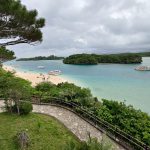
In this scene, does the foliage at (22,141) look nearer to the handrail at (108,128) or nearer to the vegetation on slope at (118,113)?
the handrail at (108,128)

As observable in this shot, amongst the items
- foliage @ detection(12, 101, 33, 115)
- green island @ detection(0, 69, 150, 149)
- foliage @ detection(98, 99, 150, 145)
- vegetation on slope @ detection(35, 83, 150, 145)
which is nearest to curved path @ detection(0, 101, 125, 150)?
green island @ detection(0, 69, 150, 149)

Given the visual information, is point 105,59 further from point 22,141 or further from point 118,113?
point 22,141

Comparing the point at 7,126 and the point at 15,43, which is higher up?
the point at 15,43

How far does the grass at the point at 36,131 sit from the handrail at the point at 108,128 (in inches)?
87.3

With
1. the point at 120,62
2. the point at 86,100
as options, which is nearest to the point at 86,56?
the point at 120,62

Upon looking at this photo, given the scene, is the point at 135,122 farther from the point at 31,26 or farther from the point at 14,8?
the point at 14,8

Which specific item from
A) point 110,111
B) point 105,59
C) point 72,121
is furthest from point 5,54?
point 105,59

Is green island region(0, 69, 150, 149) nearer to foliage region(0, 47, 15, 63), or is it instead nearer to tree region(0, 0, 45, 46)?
foliage region(0, 47, 15, 63)

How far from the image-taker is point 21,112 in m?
18.4

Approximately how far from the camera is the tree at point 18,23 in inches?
578

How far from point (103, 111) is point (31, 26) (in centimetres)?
794

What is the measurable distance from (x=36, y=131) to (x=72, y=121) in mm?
3490

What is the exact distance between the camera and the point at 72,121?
703 inches

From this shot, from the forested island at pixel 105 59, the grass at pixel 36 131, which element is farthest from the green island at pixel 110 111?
the forested island at pixel 105 59
